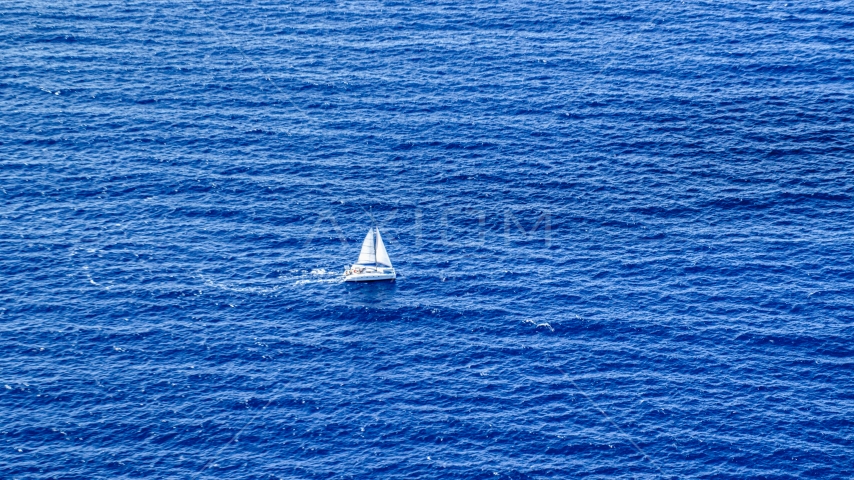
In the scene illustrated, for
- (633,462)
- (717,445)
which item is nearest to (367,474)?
(633,462)

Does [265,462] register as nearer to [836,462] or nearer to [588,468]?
[588,468]

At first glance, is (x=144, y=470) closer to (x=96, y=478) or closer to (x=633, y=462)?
(x=96, y=478)

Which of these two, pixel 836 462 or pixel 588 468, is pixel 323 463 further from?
pixel 836 462

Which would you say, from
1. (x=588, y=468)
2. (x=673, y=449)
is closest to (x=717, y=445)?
(x=673, y=449)

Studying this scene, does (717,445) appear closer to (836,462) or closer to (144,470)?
(836,462)

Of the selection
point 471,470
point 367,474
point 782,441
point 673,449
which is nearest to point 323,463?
point 367,474
